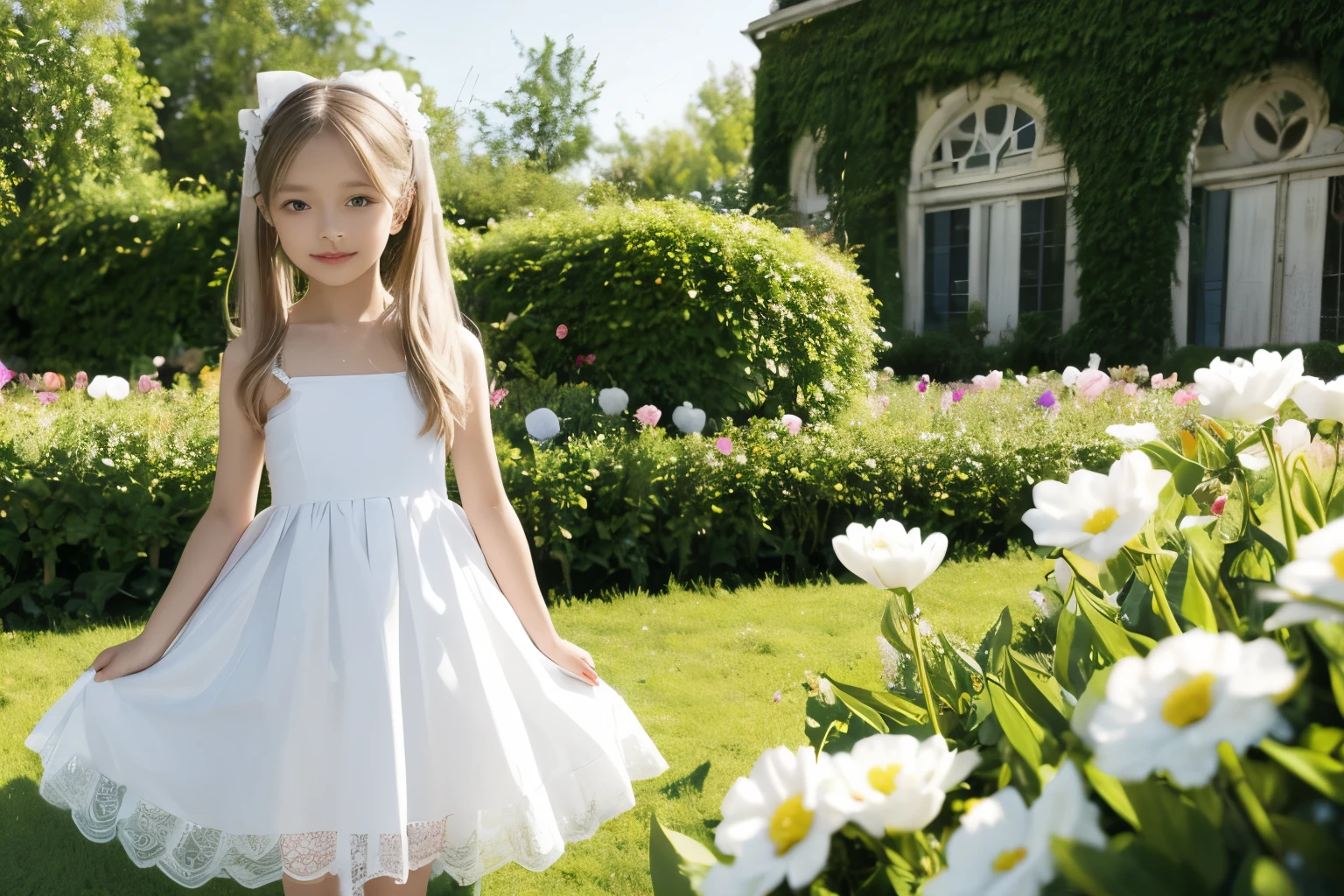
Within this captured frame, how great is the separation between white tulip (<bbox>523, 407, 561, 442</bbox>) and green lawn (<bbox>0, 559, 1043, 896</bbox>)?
824 millimetres

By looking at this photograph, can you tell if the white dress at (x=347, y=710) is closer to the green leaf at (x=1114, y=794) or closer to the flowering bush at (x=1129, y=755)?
the flowering bush at (x=1129, y=755)

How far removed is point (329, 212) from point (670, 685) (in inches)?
86.7

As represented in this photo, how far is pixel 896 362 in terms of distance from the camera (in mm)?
12273

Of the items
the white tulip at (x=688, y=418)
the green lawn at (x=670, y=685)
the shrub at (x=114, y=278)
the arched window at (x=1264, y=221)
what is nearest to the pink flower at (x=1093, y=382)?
the green lawn at (x=670, y=685)

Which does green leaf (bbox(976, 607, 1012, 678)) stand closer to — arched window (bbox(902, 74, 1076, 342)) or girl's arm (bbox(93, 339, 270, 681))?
girl's arm (bbox(93, 339, 270, 681))

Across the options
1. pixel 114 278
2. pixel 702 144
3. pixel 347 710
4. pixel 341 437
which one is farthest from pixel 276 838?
pixel 702 144

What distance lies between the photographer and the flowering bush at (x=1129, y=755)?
0.53 meters

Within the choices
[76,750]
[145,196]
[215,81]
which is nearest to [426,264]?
[76,750]

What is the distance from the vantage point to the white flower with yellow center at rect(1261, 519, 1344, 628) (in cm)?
50

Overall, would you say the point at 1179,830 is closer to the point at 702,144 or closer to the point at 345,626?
the point at 345,626

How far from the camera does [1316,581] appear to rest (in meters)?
0.51

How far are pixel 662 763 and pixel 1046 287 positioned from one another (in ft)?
35.5

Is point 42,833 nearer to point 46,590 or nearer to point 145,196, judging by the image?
point 46,590

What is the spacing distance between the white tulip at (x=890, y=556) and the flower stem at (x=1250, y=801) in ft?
1.39
